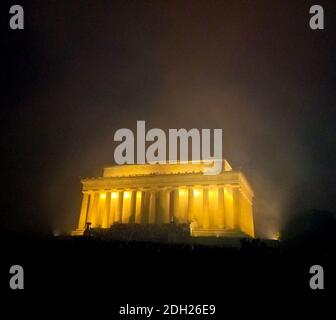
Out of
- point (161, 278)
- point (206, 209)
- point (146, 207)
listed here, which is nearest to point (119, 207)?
point (146, 207)

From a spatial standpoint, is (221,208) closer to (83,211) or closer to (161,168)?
(161,168)

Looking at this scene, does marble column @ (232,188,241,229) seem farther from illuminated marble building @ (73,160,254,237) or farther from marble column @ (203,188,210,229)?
marble column @ (203,188,210,229)

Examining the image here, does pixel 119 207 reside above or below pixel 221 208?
below

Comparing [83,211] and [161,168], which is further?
[161,168]

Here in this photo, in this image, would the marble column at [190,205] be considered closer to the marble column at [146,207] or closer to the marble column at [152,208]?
the marble column at [152,208]

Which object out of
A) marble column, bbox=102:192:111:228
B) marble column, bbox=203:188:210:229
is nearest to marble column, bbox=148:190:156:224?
marble column, bbox=102:192:111:228
